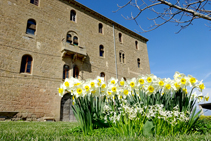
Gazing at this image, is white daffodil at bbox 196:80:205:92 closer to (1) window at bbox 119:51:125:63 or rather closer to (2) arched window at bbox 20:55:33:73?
(2) arched window at bbox 20:55:33:73

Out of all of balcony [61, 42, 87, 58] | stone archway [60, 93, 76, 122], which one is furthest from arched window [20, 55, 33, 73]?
stone archway [60, 93, 76, 122]

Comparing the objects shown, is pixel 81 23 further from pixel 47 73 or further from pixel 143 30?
pixel 143 30

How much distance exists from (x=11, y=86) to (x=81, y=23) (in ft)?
31.2

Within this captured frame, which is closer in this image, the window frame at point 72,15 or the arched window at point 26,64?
the arched window at point 26,64

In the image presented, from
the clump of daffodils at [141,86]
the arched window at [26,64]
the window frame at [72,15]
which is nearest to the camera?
the clump of daffodils at [141,86]

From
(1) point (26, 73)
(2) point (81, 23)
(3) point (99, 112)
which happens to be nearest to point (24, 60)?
(1) point (26, 73)

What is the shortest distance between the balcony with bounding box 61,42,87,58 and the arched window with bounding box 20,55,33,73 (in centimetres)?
280

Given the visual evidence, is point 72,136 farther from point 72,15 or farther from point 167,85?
point 72,15

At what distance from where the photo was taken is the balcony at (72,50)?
1301 centimetres

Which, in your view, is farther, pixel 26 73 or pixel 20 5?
pixel 20 5

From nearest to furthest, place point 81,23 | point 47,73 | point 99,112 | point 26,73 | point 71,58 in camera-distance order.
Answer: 1. point 99,112
2. point 26,73
3. point 47,73
4. point 71,58
5. point 81,23

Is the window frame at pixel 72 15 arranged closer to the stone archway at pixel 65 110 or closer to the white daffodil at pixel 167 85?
the stone archway at pixel 65 110

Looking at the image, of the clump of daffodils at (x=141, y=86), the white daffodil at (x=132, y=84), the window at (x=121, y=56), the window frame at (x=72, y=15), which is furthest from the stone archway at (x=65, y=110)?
the white daffodil at (x=132, y=84)

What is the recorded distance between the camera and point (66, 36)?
47.1 ft
